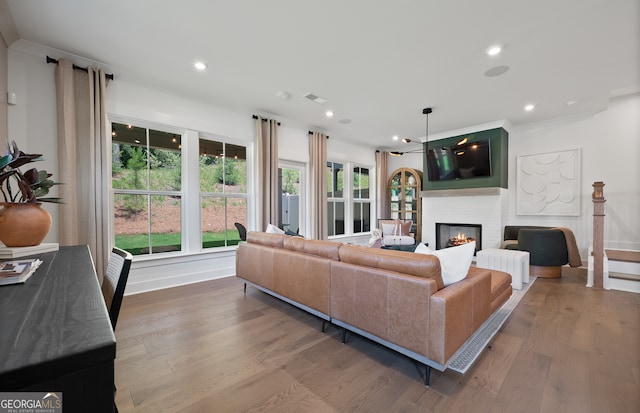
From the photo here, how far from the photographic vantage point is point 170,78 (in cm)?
344

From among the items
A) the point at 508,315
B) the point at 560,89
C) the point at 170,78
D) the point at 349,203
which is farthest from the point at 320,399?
the point at 349,203

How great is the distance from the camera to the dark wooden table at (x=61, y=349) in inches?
17.5

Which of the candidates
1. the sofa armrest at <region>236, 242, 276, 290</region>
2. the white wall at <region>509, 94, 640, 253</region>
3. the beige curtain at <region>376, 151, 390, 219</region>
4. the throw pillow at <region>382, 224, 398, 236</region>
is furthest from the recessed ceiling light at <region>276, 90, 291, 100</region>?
the white wall at <region>509, 94, 640, 253</region>

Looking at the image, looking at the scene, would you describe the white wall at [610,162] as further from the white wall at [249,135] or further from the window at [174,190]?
the window at [174,190]

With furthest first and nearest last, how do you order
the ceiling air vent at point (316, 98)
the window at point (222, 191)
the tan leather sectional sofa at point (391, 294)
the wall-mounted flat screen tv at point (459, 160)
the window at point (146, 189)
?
the wall-mounted flat screen tv at point (459, 160), the window at point (222, 191), the ceiling air vent at point (316, 98), the window at point (146, 189), the tan leather sectional sofa at point (391, 294)

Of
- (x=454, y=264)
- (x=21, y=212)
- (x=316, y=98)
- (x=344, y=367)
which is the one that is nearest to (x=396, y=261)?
(x=454, y=264)

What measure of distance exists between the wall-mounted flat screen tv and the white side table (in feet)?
6.97

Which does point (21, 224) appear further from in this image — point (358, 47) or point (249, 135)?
point (249, 135)

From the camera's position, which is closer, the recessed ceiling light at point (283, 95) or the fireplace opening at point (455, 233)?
the recessed ceiling light at point (283, 95)

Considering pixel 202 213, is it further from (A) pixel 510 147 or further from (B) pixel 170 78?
(A) pixel 510 147

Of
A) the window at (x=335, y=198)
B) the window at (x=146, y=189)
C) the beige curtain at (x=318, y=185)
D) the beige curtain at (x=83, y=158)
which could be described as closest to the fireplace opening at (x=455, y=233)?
the window at (x=335, y=198)

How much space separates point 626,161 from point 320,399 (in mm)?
6073

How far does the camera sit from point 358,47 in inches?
108

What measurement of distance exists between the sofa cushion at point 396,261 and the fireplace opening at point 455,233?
3869 mm
